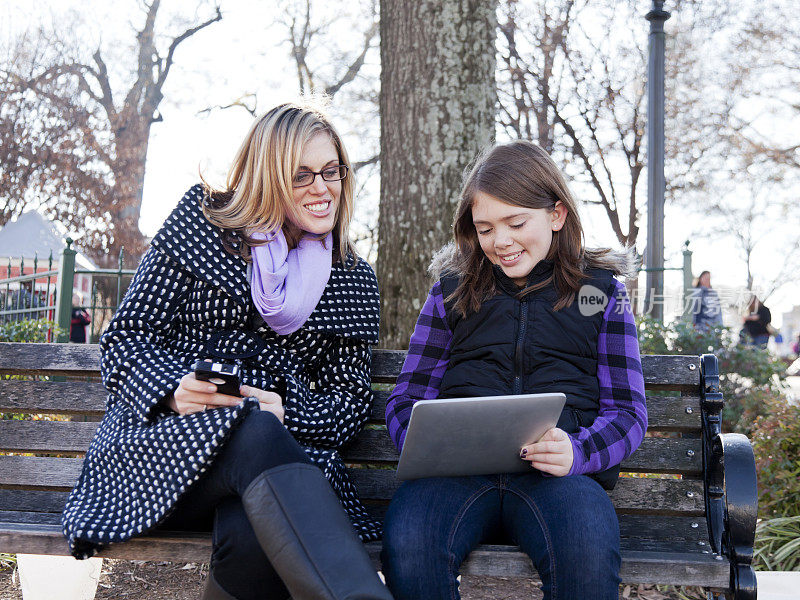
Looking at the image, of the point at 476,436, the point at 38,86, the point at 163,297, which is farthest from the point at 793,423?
the point at 38,86

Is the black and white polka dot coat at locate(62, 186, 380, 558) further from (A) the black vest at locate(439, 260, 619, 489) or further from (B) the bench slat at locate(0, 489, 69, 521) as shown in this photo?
(B) the bench slat at locate(0, 489, 69, 521)

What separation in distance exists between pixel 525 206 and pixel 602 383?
58 centimetres

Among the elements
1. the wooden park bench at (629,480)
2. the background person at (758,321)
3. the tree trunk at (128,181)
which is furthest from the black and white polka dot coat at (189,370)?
the tree trunk at (128,181)

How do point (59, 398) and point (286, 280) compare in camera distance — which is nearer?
point (286, 280)

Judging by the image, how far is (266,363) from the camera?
7.93ft

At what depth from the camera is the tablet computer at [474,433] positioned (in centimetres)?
A: 184

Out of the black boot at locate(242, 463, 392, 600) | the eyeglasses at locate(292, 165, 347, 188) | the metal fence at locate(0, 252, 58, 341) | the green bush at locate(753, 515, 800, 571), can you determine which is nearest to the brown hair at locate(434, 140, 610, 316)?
the eyeglasses at locate(292, 165, 347, 188)

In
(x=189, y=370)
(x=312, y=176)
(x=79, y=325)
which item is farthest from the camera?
(x=79, y=325)

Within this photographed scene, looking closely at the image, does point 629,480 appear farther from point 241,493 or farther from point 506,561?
point 241,493

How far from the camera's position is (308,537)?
1768 mm

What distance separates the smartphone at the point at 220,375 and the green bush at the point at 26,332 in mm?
4332

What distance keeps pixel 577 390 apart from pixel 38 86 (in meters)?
19.2

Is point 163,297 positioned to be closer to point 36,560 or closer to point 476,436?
point 476,436

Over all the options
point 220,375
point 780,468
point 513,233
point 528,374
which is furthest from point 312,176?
point 780,468
